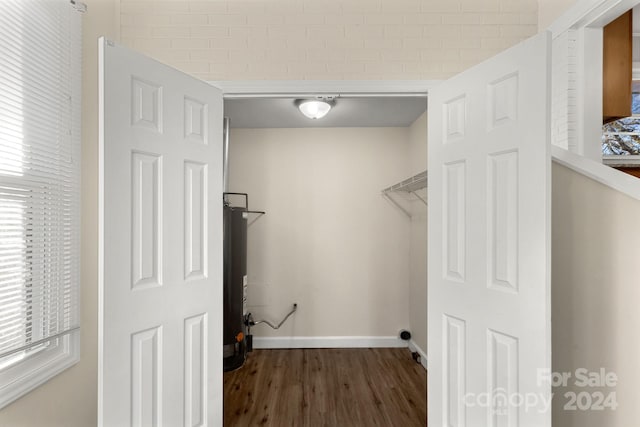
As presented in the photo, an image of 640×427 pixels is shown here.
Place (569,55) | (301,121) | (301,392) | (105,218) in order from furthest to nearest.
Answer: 1. (301,121)
2. (301,392)
3. (569,55)
4. (105,218)

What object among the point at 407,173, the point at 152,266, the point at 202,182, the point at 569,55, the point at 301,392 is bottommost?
the point at 301,392

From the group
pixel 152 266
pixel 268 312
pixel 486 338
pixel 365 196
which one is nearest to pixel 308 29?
pixel 152 266

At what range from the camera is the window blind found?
128 cm

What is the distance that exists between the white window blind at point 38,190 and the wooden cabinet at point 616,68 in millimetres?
2648

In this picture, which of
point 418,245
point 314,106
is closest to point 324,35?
point 314,106

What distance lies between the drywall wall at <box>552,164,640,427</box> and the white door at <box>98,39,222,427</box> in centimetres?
166

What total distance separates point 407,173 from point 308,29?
212 cm

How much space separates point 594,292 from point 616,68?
3.78 feet

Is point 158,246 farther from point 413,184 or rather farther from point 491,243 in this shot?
point 413,184

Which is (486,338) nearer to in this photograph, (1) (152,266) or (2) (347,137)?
(1) (152,266)

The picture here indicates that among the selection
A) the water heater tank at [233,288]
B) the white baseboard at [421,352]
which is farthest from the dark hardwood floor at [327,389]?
the water heater tank at [233,288]

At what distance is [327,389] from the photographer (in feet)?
8.84

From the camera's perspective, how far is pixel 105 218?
1.34m

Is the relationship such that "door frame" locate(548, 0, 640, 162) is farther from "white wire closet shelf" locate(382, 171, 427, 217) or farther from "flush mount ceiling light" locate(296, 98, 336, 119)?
"flush mount ceiling light" locate(296, 98, 336, 119)
